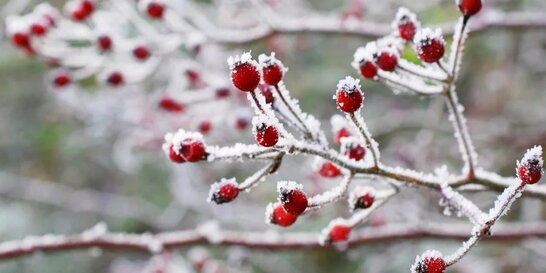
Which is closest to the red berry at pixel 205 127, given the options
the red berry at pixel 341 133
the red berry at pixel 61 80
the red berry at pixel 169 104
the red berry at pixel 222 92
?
the red berry at pixel 222 92

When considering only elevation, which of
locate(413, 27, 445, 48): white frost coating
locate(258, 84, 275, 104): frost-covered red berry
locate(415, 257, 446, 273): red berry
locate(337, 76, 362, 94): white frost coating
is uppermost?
locate(413, 27, 445, 48): white frost coating

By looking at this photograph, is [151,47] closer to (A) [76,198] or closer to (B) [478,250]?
(B) [478,250]

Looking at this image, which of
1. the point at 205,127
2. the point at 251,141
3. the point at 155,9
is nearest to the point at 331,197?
the point at 205,127

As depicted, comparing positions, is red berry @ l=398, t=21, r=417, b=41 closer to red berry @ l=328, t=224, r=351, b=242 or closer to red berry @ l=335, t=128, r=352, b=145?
red berry @ l=335, t=128, r=352, b=145

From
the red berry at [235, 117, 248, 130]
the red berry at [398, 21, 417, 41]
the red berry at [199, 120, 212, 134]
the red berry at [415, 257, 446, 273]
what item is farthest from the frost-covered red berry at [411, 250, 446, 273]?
the red berry at [199, 120, 212, 134]

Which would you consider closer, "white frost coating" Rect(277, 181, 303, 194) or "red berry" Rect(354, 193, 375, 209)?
"white frost coating" Rect(277, 181, 303, 194)

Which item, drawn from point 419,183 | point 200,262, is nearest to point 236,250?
point 200,262
